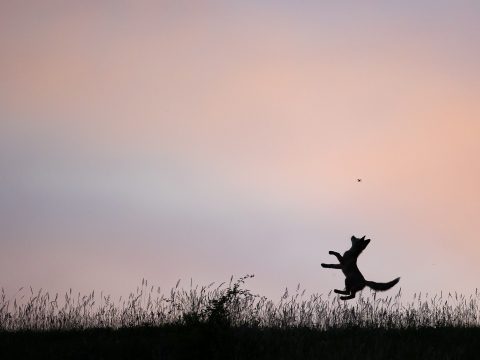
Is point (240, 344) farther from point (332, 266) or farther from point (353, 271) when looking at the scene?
point (332, 266)

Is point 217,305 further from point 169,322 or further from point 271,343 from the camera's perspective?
point 169,322

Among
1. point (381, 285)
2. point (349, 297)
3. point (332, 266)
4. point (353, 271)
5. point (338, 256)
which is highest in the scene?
point (338, 256)

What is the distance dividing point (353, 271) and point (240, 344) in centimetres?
917

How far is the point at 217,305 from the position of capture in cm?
1072

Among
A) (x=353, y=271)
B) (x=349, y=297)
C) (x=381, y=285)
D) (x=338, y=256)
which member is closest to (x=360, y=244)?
(x=338, y=256)

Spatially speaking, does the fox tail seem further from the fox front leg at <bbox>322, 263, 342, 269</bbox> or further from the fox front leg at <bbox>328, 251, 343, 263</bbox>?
the fox front leg at <bbox>328, 251, 343, 263</bbox>

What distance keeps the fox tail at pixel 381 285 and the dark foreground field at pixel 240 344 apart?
209 inches

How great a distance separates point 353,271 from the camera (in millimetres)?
18812

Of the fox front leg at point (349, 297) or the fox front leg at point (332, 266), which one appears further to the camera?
the fox front leg at point (332, 266)

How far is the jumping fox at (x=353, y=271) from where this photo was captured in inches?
697

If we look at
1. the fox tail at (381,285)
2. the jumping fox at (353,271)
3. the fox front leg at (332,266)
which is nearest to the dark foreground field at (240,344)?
the jumping fox at (353,271)

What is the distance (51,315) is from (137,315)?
180cm

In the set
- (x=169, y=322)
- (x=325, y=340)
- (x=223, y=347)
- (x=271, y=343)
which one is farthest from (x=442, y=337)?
(x=169, y=322)

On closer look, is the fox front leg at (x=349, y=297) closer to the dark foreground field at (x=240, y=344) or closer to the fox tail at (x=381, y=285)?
the fox tail at (x=381, y=285)
